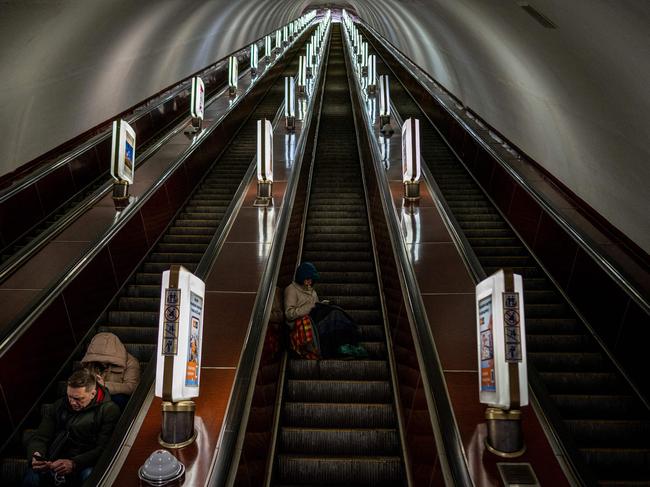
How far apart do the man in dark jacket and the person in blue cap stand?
2.08m

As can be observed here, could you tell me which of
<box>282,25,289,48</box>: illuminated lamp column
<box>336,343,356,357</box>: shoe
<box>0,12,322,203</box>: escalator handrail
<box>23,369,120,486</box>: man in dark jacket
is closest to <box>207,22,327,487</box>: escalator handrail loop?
<box>23,369,120,486</box>: man in dark jacket

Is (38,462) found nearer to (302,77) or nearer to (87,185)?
(87,185)

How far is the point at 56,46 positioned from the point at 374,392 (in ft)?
24.6

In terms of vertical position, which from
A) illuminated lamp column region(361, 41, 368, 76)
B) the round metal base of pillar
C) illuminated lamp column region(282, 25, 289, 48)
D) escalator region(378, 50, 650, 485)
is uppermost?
illuminated lamp column region(282, 25, 289, 48)

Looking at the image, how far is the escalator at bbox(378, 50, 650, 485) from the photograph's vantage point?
347 cm

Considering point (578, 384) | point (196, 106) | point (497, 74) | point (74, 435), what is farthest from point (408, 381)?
point (497, 74)

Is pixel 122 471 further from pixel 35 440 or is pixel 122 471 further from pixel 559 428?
pixel 559 428

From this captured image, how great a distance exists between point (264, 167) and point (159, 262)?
7.00 ft

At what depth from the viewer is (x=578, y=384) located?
4340mm

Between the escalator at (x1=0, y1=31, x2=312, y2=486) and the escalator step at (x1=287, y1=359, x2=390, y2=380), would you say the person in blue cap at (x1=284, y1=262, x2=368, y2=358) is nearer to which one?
the escalator step at (x1=287, y1=359, x2=390, y2=380)

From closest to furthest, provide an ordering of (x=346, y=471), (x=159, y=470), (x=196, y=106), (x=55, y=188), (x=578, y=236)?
(x=159, y=470) < (x=346, y=471) < (x=578, y=236) < (x=55, y=188) < (x=196, y=106)

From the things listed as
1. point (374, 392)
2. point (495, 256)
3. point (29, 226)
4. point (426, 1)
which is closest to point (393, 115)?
point (426, 1)

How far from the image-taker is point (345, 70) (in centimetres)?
2139

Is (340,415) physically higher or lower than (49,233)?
lower
